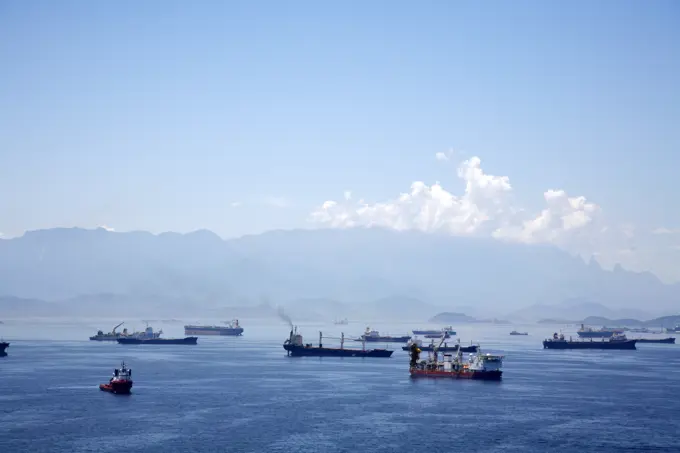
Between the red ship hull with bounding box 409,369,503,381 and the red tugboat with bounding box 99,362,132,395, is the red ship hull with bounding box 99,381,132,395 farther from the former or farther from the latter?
the red ship hull with bounding box 409,369,503,381

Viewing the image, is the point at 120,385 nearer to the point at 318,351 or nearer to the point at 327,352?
the point at 318,351

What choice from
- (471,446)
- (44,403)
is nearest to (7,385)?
(44,403)

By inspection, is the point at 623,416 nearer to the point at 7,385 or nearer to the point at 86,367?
the point at 7,385

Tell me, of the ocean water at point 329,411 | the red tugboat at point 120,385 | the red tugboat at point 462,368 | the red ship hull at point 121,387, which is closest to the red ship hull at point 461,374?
the red tugboat at point 462,368

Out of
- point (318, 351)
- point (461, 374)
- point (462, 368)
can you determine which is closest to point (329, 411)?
point (461, 374)

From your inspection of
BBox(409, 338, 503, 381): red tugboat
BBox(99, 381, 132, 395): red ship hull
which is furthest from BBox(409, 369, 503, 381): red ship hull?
BBox(99, 381, 132, 395): red ship hull
